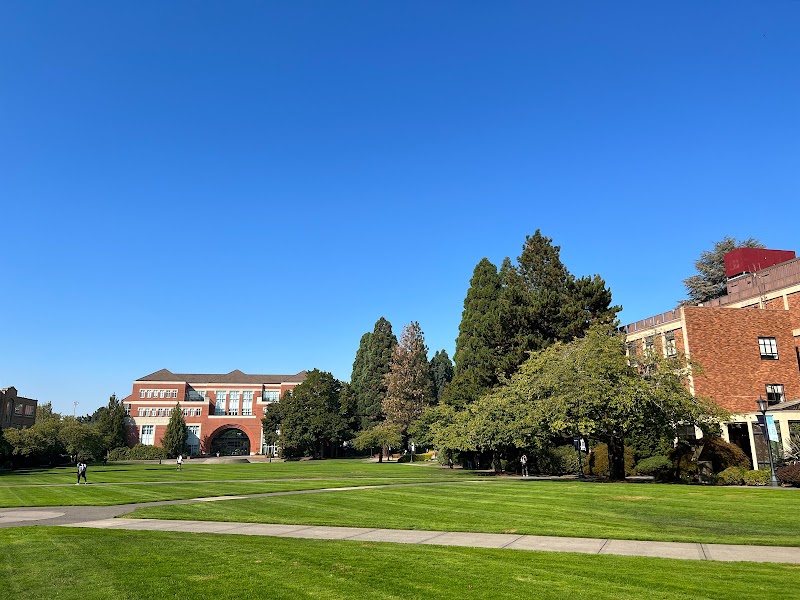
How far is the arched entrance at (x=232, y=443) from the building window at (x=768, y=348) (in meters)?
94.1

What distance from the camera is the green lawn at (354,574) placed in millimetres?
8461

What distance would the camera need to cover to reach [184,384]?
115 m

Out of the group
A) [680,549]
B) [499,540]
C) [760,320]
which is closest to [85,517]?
[499,540]

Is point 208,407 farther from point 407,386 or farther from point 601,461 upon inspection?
point 601,461

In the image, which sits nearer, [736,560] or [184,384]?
[736,560]

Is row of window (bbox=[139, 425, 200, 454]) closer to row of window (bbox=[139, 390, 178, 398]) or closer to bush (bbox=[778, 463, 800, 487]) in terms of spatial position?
row of window (bbox=[139, 390, 178, 398])

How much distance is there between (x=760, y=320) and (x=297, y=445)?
67.8 meters

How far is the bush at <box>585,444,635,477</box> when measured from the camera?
135 ft

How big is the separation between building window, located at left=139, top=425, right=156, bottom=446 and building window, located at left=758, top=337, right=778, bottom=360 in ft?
327

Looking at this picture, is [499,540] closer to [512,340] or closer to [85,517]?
[85,517]

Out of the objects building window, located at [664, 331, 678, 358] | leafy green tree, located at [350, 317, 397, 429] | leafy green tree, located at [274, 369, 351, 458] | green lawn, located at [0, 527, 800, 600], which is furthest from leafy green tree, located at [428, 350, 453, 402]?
green lawn, located at [0, 527, 800, 600]

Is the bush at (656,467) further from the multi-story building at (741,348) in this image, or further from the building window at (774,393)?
the building window at (774,393)

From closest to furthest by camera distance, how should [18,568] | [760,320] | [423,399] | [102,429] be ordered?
[18,568] → [760,320] → [423,399] → [102,429]

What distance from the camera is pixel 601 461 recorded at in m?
41.6
